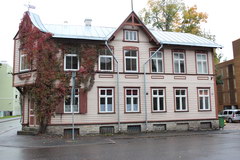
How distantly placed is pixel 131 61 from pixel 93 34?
395 centimetres

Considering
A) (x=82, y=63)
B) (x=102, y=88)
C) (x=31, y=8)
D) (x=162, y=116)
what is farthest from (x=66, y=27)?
(x=162, y=116)

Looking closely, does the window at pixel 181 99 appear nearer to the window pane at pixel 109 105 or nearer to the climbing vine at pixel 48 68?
the window pane at pixel 109 105

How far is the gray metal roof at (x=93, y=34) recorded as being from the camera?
65.7 feet

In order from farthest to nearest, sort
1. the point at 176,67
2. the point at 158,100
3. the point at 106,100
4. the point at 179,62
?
the point at 179,62, the point at 176,67, the point at 158,100, the point at 106,100

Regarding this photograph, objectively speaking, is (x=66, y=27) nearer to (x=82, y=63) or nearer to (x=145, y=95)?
(x=82, y=63)

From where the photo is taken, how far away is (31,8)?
2152 centimetres

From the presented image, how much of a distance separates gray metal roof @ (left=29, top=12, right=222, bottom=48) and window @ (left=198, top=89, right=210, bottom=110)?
423cm

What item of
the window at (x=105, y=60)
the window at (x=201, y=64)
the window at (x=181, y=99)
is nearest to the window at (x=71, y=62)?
the window at (x=105, y=60)

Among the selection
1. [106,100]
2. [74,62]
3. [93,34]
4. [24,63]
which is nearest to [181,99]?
[106,100]

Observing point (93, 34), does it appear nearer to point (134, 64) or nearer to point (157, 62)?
point (134, 64)

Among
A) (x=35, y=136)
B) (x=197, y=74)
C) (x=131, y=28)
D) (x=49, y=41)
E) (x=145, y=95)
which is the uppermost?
(x=131, y=28)

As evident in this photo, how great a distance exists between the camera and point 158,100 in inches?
852

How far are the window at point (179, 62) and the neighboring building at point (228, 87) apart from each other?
32.5 metres

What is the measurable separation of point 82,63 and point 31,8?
22.3 ft
